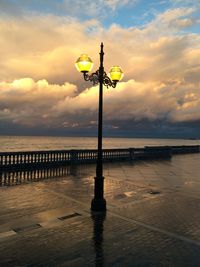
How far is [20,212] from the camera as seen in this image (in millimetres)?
8742

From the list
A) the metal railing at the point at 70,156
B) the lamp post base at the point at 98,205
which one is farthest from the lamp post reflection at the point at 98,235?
the metal railing at the point at 70,156

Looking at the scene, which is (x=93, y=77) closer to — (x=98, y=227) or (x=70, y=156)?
(x=98, y=227)

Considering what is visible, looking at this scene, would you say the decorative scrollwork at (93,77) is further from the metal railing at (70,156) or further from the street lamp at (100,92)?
the metal railing at (70,156)

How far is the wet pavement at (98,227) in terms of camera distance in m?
5.59

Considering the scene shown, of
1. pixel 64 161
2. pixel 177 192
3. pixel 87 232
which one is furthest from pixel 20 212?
pixel 64 161

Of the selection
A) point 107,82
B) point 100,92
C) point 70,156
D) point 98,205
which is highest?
point 107,82

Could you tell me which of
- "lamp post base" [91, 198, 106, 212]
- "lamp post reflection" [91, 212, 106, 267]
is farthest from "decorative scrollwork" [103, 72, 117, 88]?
"lamp post reflection" [91, 212, 106, 267]

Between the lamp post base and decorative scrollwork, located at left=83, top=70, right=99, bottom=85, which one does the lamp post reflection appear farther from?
decorative scrollwork, located at left=83, top=70, right=99, bottom=85

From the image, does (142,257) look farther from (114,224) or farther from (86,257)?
(114,224)

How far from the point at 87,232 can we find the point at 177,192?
695cm

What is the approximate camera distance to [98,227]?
24.5ft

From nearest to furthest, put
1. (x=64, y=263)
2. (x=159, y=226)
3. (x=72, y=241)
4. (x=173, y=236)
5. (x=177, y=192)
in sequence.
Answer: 1. (x=64, y=263)
2. (x=72, y=241)
3. (x=173, y=236)
4. (x=159, y=226)
5. (x=177, y=192)

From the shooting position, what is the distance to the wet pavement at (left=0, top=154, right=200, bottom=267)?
559 cm

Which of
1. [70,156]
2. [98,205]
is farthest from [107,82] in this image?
[70,156]
